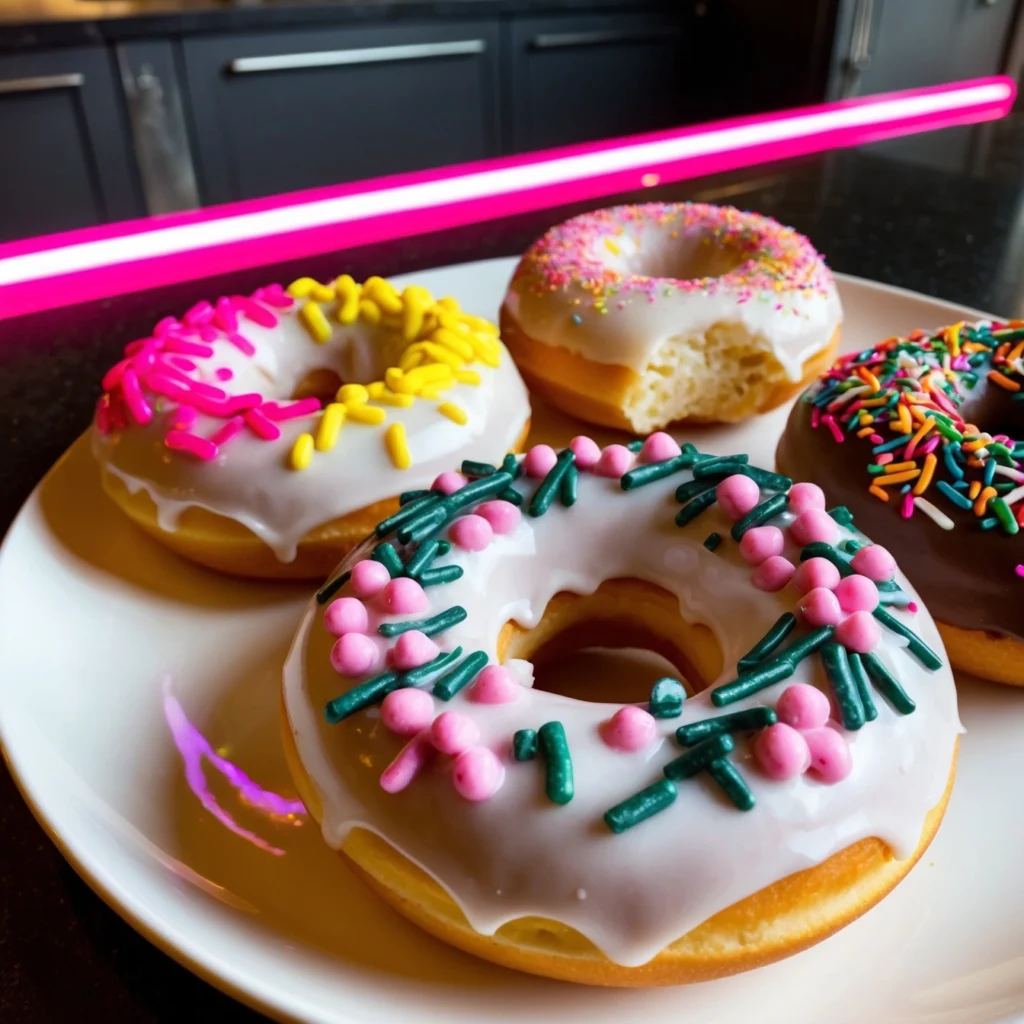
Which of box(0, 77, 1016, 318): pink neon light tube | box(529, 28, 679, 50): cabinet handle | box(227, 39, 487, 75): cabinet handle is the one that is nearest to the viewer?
box(0, 77, 1016, 318): pink neon light tube

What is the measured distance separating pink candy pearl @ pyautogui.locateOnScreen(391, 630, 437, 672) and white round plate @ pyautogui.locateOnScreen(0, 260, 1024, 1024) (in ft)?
0.74

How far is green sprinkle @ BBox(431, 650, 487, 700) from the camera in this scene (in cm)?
83

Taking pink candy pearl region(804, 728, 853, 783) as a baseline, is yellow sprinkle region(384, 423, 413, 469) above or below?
below

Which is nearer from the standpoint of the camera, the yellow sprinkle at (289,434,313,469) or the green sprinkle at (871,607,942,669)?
the green sprinkle at (871,607,942,669)

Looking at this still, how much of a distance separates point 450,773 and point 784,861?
0.27 meters

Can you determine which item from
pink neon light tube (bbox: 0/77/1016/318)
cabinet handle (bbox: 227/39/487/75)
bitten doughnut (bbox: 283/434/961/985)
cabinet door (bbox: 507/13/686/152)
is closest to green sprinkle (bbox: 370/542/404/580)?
bitten doughnut (bbox: 283/434/961/985)

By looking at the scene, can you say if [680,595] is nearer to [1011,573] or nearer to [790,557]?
[790,557]

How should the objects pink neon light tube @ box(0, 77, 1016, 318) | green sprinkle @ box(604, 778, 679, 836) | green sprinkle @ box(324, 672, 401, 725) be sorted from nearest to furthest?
1. green sprinkle @ box(604, 778, 679, 836)
2. green sprinkle @ box(324, 672, 401, 725)
3. pink neon light tube @ box(0, 77, 1016, 318)

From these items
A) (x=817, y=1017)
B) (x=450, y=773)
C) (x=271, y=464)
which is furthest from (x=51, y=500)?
(x=817, y=1017)


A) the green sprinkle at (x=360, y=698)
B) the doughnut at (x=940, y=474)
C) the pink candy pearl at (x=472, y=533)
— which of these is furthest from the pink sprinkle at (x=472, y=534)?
the doughnut at (x=940, y=474)

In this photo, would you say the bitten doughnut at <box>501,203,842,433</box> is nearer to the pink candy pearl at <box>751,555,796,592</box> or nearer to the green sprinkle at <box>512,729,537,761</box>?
the pink candy pearl at <box>751,555,796,592</box>

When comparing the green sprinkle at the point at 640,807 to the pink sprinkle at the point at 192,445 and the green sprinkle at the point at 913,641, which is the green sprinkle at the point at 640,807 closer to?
the green sprinkle at the point at 913,641

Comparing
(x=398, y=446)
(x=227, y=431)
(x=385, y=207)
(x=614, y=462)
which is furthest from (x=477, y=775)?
(x=385, y=207)

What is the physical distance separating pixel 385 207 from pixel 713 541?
146 centimetres
